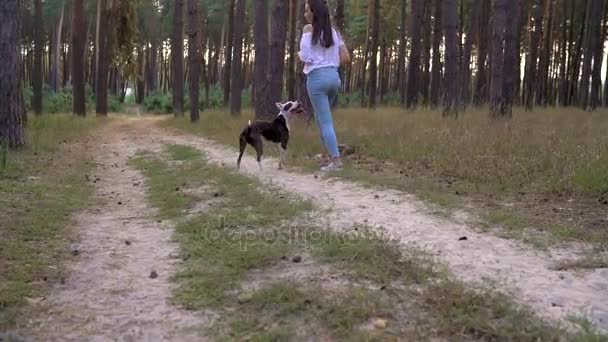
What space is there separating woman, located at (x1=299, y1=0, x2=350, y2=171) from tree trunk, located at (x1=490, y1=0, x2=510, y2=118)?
697cm

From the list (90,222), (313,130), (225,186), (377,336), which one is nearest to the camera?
(377,336)

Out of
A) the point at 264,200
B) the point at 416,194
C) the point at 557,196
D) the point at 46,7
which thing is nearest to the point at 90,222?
the point at 264,200

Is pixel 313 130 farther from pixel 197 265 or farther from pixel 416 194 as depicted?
pixel 197 265

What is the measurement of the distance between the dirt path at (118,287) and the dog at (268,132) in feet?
7.49

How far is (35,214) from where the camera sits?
5.33 m

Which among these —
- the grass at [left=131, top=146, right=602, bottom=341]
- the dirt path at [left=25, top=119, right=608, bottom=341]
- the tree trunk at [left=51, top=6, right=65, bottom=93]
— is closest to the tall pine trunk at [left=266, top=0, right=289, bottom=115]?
the dirt path at [left=25, top=119, right=608, bottom=341]

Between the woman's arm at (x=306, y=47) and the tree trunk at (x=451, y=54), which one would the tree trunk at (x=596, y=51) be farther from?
the woman's arm at (x=306, y=47)

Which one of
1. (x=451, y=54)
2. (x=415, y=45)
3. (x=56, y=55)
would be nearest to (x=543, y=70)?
(x=415, y=45)

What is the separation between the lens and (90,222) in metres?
5.29

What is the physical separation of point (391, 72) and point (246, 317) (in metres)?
53.0

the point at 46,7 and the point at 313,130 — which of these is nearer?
the point at 313,130

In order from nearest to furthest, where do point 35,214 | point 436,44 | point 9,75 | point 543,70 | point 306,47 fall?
point 35,214
point 306,47
point 9,75
point 436,44
point 543,70

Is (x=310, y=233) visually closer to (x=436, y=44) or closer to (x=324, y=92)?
(x=324, y=92)

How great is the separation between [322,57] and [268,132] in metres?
1.46
